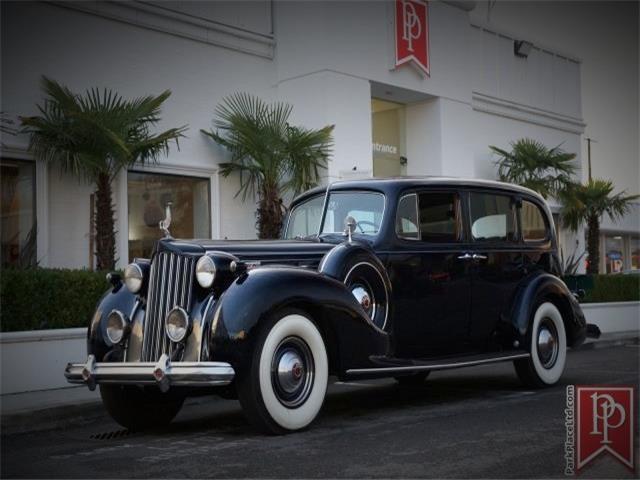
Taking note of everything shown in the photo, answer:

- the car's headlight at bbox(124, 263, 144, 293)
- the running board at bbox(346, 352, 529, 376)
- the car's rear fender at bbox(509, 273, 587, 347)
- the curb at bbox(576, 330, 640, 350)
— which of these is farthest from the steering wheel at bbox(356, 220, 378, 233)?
the curb at bbox(576, 330, 640, 350)

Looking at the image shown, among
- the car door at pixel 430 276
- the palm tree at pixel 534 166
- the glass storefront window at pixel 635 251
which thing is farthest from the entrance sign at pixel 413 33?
the glass storefront window at pixel 635 251

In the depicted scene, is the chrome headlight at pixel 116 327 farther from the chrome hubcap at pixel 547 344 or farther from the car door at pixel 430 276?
the chrome hubcap at pixel 547 344

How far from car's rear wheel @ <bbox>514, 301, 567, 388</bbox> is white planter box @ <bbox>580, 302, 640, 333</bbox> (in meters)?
8.38

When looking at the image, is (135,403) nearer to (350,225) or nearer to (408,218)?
(350,225)

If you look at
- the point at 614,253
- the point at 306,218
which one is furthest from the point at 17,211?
the point at 614,253

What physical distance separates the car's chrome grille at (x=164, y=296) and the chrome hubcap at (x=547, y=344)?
13.3 ft

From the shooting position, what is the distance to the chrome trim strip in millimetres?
5336

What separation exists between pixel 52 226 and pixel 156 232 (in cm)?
210

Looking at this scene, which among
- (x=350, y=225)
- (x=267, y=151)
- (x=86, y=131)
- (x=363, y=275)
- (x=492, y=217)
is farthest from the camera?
(x=267, y=151)

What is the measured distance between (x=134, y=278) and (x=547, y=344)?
437cm

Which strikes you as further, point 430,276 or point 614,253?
point 614,253

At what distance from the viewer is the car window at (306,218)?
7749mm

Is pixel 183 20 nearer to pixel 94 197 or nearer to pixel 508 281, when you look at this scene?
pixel 94 197

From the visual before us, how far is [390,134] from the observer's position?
19.6 metres
